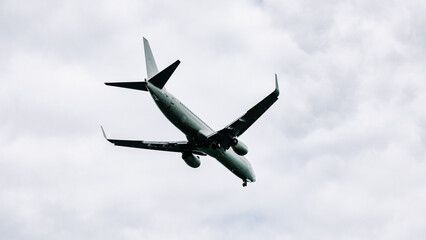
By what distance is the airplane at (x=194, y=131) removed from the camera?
46938 mm

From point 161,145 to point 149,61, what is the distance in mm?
8097

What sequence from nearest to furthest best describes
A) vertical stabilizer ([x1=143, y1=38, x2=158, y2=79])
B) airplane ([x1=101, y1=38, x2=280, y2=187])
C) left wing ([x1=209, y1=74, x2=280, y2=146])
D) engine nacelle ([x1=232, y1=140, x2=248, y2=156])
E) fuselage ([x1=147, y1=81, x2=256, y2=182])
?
left wing ([x1=209, y1=74, x2=280, y2=146]) < airplane ([x1=101, y1=38, x2=280, y2=187]) < fuselage ([x1=147, y1=81, x2=256, y2=182]) < engine nacelle ([x1=232, y1=140, x2=248, y2=156]) < vertical stabilizer ([x1=143, y1=38, x2=158, y2=79])

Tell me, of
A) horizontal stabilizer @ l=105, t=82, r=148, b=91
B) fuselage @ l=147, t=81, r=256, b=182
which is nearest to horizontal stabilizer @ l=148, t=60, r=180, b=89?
fuselage @ l=147, t=81, r=256, b=182

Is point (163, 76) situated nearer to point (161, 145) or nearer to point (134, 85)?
point (134, 85)

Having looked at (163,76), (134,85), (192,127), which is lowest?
(134,85)

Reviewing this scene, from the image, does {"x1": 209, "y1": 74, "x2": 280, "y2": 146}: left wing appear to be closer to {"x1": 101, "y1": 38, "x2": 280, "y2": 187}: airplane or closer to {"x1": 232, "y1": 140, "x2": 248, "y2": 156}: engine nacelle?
{"x1": 101, "y1": 38, "x2": 280, "y2": 187}: airplane

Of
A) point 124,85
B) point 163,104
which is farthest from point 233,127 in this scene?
point 124,85

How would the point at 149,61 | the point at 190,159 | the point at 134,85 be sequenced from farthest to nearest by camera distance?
the point at 190,159 < the point at 149,61 < the point at 134,85

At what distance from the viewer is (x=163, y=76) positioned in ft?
152

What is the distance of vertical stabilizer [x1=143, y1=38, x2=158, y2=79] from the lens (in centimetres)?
5309

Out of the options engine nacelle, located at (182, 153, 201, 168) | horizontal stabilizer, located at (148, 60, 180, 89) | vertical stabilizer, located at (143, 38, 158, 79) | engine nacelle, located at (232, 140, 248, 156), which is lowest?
horizontal stabilizer, located at (148, 60, 180, 89)

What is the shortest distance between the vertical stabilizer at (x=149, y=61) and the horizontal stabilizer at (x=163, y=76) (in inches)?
233

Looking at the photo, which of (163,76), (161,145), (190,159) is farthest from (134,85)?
(190,159)

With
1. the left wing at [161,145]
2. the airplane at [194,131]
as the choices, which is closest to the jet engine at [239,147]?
the airplane at [194,131]
